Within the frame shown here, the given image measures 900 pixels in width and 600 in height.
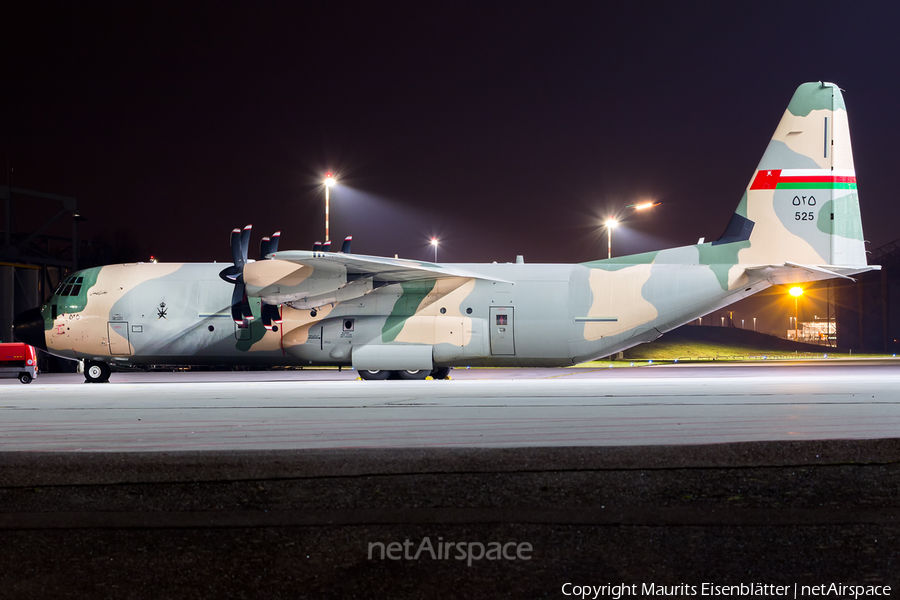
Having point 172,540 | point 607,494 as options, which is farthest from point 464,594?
point 172,540

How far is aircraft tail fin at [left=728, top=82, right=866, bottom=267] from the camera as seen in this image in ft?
64.5

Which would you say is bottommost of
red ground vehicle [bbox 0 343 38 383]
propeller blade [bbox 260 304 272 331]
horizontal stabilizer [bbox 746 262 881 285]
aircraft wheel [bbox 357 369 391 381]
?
aircraft wheel [bbox 357 369 391 381]

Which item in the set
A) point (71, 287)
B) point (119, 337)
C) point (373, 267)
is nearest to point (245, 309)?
point (373, 267)

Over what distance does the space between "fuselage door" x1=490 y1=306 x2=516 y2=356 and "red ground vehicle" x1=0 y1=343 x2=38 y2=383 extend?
17675 mm

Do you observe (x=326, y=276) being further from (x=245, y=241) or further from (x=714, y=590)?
(x=714, y=590)

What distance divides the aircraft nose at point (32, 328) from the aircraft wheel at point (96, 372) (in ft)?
5.14

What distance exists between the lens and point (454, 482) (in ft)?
15.1

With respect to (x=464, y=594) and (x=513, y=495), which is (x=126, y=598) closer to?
(x=464, y=594)

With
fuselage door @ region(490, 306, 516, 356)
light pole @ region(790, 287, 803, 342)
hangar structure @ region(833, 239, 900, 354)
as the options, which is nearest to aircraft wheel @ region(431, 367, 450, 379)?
fuselage door @ region(490, 306, 516, 356)

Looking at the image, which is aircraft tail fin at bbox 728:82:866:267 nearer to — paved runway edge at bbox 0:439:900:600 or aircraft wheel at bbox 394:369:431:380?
aircraft wheel at bbox 394:369:431:380

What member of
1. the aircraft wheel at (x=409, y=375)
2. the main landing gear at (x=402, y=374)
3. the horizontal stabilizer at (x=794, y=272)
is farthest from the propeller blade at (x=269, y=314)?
the horizontal stabilizer at (x=794, y=272)

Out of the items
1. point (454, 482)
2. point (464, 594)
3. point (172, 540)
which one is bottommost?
point (464, 594)

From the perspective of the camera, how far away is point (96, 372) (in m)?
21.8

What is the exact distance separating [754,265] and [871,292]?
60.4m
